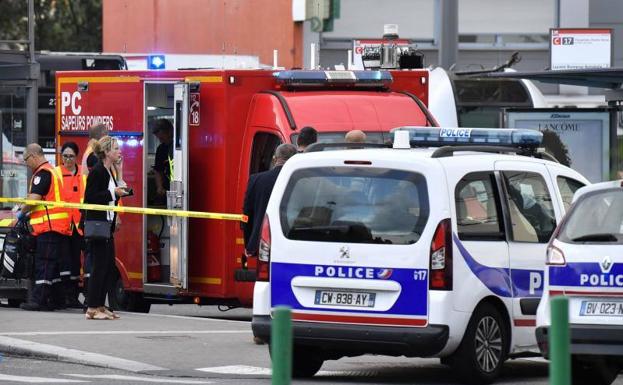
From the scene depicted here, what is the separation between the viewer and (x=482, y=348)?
38.6 feet

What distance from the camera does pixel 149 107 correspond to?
56.9 ft

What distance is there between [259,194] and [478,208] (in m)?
2.88

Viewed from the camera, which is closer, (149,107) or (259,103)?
(259,103)

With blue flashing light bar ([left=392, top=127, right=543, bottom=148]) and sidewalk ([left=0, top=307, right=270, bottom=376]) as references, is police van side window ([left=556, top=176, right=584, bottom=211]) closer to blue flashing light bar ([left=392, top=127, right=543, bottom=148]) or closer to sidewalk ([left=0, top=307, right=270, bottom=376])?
blue flashing light bar ([left=392, top=127, right=543, bottom=148])

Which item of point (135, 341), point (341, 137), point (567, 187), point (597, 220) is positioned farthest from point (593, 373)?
point (341, 137)

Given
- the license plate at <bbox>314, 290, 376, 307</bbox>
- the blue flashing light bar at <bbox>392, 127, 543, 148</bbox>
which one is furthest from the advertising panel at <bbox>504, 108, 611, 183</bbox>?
the license plate at <bbox>314, 290, 376, 307</bbox>

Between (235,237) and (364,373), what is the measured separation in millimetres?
4125

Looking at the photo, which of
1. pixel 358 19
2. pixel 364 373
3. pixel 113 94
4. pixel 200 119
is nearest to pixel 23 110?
pixel 113 94

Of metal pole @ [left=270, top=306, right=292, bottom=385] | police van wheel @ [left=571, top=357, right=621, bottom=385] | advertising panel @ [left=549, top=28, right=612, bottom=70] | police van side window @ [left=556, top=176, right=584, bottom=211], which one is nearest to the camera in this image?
metal pole @ [left=270, top=306, right=292, bottom=385]

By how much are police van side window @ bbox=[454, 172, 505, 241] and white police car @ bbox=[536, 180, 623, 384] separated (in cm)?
70

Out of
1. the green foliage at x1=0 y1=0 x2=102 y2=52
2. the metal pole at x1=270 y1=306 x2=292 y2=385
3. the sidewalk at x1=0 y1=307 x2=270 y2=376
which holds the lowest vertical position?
the sidewalk at x1=0 y1=307 x2=270 y2=376

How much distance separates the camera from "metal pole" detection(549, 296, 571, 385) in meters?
6.39

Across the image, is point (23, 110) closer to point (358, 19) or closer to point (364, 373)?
point (364, 373)

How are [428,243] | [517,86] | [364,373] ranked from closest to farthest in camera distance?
[428,243], [364,373], [517,86]
